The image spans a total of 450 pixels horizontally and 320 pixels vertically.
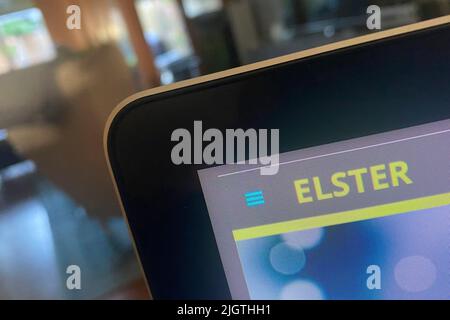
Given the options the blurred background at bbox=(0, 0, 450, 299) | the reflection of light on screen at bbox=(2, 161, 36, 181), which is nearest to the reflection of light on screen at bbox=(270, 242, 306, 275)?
the blurred background at bbox=(0, 0, 450, 299)

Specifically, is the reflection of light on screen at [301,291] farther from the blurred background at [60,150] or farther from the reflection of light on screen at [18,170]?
the reflection of light on screen at [18,170]

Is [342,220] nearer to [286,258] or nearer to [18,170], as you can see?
[286,258]

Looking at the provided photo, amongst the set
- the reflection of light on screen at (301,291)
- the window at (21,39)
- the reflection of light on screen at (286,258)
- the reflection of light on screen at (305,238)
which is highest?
the window at (21,39)

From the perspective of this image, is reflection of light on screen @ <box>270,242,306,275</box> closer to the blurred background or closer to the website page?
the website page

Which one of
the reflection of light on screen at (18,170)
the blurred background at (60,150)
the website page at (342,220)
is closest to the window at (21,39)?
the blurred background at (60,150)

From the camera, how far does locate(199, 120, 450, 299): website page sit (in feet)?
1.07

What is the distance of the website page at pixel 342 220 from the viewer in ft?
1.07

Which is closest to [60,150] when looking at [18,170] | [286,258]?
[18,170]

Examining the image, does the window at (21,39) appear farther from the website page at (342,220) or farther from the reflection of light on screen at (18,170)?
the website page at (342,220)

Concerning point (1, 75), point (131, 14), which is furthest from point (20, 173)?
point (131, 14)

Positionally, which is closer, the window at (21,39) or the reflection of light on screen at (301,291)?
the reflection of light on screen at (301,291)

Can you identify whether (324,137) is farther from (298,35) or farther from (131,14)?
(298,35)

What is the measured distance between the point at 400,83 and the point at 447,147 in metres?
0.05

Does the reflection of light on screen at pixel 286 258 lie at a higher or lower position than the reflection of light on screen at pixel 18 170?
lower
